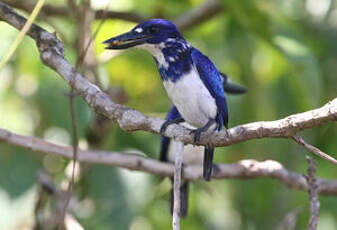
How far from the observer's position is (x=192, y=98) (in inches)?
122

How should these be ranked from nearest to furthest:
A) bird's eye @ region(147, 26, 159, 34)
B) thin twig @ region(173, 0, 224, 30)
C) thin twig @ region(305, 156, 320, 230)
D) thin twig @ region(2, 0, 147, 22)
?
thin twig @ region(305, 156, 320, 230), bird's eye @ region(147, 26, 159, 34), thin twig @ region(2, 0, 147, 22), thin twig @ region(173, 0, 224, 30)

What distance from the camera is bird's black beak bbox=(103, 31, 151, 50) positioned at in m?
2.76

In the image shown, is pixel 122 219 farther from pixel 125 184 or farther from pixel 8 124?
pixel 8 124

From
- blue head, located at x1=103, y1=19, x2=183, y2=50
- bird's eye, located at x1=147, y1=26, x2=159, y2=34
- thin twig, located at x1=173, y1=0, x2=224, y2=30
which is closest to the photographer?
blue head, located at x1=103, y1=19, x2=183, y2=50

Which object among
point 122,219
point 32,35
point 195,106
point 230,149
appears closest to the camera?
point 32,35

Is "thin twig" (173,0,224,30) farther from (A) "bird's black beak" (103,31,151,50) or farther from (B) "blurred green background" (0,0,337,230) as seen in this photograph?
(A) "bird's black beak" (103,31,151,50)

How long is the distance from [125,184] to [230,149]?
0.92m

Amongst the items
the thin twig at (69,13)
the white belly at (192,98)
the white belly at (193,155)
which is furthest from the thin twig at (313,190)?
the thin twig at (69,13)

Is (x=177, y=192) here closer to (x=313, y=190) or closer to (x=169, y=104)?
(x=313, y=190)

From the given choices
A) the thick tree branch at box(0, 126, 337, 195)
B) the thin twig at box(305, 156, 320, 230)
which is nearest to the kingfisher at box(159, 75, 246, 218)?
the thick tree branch at box(0, 126, 337, 195)

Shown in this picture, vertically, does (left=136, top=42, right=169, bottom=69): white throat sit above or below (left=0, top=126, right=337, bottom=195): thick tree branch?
above

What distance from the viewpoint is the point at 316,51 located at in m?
4.59

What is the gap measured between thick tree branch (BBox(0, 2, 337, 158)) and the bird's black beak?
27 centimetres

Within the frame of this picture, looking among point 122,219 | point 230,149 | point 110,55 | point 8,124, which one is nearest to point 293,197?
point 230,149
